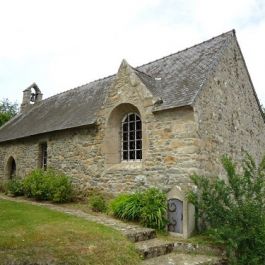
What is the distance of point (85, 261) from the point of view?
19.8 feet

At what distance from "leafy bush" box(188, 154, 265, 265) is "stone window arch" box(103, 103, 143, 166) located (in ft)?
13.8

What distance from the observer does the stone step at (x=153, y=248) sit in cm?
706

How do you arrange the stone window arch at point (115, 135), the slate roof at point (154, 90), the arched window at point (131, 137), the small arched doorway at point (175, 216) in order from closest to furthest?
the small arched doorway at point (175, 216)
the slate roof at point (154, 90)
the arched window at point (131, 137)
the stone window arch at point (115, 135)

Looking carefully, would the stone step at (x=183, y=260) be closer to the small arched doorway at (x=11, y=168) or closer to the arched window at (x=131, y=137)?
the arched window at (x=131, y=137)

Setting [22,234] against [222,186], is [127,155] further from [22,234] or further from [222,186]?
[22,234]

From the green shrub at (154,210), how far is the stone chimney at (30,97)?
1719cm

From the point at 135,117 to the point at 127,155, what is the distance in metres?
1.46

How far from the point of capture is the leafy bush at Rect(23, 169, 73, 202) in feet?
41.8

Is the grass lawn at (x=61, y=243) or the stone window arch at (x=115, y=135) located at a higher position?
the stone window arch at (x=115, y=135)

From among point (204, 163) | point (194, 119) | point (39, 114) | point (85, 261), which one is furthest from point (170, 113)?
point (39, 114)

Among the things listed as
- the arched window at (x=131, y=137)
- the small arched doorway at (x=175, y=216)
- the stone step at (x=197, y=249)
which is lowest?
the stone step at (x=197, y=249)

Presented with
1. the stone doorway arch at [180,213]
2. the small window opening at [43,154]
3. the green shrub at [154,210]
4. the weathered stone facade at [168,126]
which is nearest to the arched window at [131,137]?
the weathered stone facade at [168,126]

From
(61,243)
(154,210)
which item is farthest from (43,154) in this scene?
(61,243)

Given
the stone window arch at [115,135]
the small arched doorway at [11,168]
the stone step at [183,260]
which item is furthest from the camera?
the small arched doorway at [11,168]
